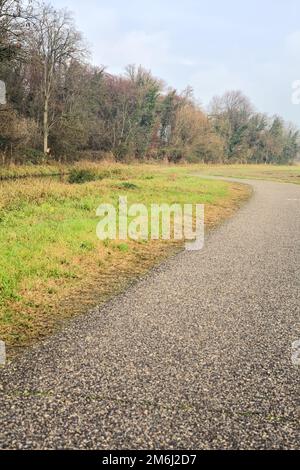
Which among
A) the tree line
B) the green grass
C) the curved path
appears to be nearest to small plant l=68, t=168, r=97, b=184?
the tree line

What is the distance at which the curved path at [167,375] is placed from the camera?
259cm

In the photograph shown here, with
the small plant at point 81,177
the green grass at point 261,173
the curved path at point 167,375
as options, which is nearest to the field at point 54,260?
the curved path at point 167,375

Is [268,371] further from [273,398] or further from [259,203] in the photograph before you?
[259,203]

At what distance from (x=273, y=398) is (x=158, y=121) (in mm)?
58934

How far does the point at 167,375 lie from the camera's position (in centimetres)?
328

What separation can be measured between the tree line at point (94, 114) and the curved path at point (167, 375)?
18671 mm

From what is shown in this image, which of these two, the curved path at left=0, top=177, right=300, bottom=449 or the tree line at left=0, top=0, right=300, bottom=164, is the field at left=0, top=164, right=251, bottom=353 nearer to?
the curved path at left=0, top=177, right=300, bottom=449

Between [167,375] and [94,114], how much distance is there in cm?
5020

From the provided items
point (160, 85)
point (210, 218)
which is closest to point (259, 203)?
point (210, 218)

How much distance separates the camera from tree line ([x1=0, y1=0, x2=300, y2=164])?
25.6 meters

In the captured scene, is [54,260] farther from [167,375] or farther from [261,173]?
[261,173]

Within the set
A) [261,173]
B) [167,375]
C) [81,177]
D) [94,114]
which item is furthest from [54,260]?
[94,114]

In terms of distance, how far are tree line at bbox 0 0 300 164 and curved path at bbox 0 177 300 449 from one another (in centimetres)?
1867

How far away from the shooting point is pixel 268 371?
3412mm
